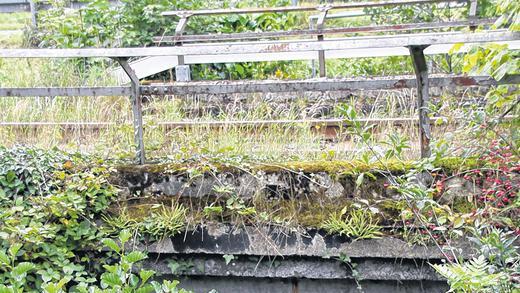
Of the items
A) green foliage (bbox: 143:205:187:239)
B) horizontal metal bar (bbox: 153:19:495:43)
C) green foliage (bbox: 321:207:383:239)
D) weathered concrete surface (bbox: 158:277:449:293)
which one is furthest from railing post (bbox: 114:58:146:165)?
horizontal metal bar (bbox: 153:19:495:43)

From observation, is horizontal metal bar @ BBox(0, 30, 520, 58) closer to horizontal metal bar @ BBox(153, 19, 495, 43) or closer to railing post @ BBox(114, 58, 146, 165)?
railing post @ BBox(114, 58, 146, 165)

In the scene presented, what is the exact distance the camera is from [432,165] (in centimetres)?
424

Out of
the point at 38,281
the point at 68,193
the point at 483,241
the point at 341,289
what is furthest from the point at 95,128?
the point at 483,241

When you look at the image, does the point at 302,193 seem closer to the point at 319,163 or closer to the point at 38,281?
the point at 319,163

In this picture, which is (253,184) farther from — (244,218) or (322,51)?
(322,51)

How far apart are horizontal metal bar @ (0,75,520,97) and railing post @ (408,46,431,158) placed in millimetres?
78

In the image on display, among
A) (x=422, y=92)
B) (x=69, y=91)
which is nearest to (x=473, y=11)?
(x=422, y=92)

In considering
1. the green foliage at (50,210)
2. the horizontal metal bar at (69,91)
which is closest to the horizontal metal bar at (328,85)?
the horizontal metal bar at (69,91)

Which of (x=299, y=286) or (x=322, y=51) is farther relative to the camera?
(x=322, y=51)

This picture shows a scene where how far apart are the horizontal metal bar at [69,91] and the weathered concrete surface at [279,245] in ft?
3.64

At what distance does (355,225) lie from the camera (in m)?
4.49

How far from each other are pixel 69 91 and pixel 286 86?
5.19 feet

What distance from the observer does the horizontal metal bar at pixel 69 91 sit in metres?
4.94

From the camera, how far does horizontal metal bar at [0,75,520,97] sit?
175 inches
